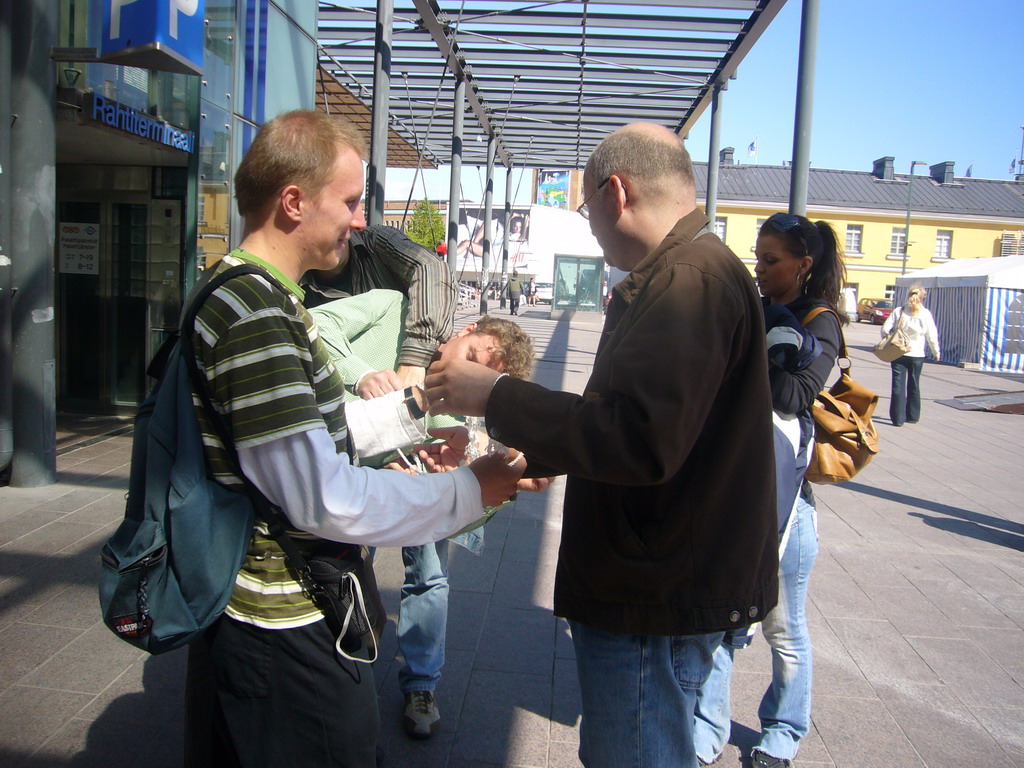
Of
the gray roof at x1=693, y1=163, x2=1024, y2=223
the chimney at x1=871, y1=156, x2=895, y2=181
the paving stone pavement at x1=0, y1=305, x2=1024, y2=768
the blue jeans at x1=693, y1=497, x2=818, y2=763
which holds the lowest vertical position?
the paving stone pavement at x1=0, y1=305, x2=1024, y2=768

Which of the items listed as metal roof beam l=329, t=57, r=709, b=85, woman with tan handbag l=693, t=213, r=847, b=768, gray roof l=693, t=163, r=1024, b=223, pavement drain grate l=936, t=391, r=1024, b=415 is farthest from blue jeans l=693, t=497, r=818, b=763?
gray roof l=693, t=163, r=1024, b=223

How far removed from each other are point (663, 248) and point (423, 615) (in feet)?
5.98

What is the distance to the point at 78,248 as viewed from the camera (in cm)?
839

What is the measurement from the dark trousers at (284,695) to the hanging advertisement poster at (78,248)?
25.9 ft

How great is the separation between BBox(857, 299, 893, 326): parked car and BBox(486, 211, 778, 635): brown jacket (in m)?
47.2

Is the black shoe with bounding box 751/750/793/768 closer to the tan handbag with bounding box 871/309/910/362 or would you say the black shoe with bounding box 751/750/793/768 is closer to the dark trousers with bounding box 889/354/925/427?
the dark trousers with bounding box 889/354/925/427

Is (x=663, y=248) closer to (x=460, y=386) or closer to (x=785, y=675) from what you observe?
(x=460, y=386)

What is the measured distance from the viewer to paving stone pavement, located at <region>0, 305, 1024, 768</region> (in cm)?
294

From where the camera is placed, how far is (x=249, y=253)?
1.64 metres

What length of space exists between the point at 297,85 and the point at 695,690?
28.5 ft

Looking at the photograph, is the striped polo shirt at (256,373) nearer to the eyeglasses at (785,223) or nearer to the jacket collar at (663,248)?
the jacket collar at (663,248)

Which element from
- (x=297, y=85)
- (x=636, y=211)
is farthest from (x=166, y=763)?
(x=297, y=85)

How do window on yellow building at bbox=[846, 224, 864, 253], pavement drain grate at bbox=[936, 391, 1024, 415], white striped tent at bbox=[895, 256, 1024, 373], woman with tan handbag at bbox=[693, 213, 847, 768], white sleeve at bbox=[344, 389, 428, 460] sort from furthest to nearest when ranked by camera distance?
window on yellow building at bbox=[846, 224, 864, 253]
white striped tent at bbox=[895, 256, 1024, 373]
pavement drain grate at bbox=[936, 391, 1024, 415]
woman with tan handbag at bbox=[693, 213, 847, 768]
white sleeve at bbox=[344, 389, 428, 460]

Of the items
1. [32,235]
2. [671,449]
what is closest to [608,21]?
[32,235]
